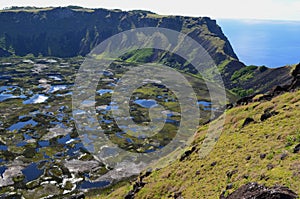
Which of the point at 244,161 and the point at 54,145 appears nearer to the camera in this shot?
the point at 244,161

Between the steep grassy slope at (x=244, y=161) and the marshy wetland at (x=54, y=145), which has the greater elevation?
the steep grassy slope at (x=244, y=161)

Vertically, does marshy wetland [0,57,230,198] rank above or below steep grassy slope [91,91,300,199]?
below

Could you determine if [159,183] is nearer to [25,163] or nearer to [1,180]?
[1,180]

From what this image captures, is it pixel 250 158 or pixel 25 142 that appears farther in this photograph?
pixel 25 142

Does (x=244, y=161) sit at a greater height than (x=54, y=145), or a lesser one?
greater

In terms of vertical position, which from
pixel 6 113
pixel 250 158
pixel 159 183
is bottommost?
pixel 6 113

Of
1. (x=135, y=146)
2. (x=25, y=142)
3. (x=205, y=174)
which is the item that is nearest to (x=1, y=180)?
(x=25, y=142)

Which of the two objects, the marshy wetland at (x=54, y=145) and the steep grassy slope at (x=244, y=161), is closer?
the steep grassy slope at (x=244, y=161)

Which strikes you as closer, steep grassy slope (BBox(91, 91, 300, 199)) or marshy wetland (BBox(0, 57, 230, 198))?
steep grassy slope (BBox(91, 91, 300, 199))
